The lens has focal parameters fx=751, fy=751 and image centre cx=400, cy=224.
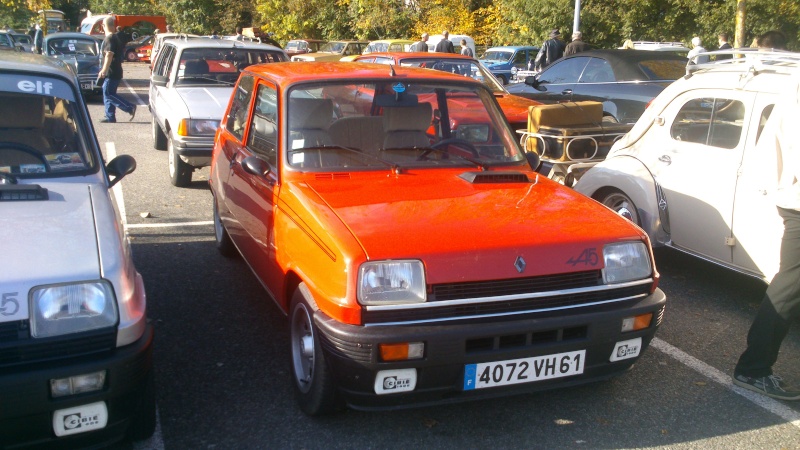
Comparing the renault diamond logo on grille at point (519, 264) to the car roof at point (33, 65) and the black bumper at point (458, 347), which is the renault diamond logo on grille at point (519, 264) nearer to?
the black bumper at point (458, 347)

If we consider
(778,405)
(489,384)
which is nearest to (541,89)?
(778,405)

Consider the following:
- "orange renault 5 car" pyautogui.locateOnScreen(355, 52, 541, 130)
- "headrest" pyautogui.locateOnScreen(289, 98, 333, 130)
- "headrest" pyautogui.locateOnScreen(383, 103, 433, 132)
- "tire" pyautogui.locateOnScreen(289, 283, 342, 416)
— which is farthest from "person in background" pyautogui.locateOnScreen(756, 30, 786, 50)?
"tire" pyautogui.locateOnScreen(289, 283, 342, 416)

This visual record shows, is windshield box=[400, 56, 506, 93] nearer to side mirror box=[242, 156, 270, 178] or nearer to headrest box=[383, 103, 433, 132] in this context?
headrest box=[383, 103, 433, 132]

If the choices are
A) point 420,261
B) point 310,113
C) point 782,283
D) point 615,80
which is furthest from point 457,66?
point 420,261

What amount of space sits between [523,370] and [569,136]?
4447 mm

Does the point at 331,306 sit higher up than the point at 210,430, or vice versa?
the point at 331,306

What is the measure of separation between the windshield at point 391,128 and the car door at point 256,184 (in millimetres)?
213

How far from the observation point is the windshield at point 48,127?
4.12 metres

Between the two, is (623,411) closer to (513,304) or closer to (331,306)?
(513,304)

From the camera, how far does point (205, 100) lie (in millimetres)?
9281

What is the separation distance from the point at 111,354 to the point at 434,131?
8.20 ft

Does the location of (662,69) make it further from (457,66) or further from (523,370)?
(523,370)

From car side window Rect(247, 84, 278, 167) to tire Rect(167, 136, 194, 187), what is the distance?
4.31 meters

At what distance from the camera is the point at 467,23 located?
34.0 m
